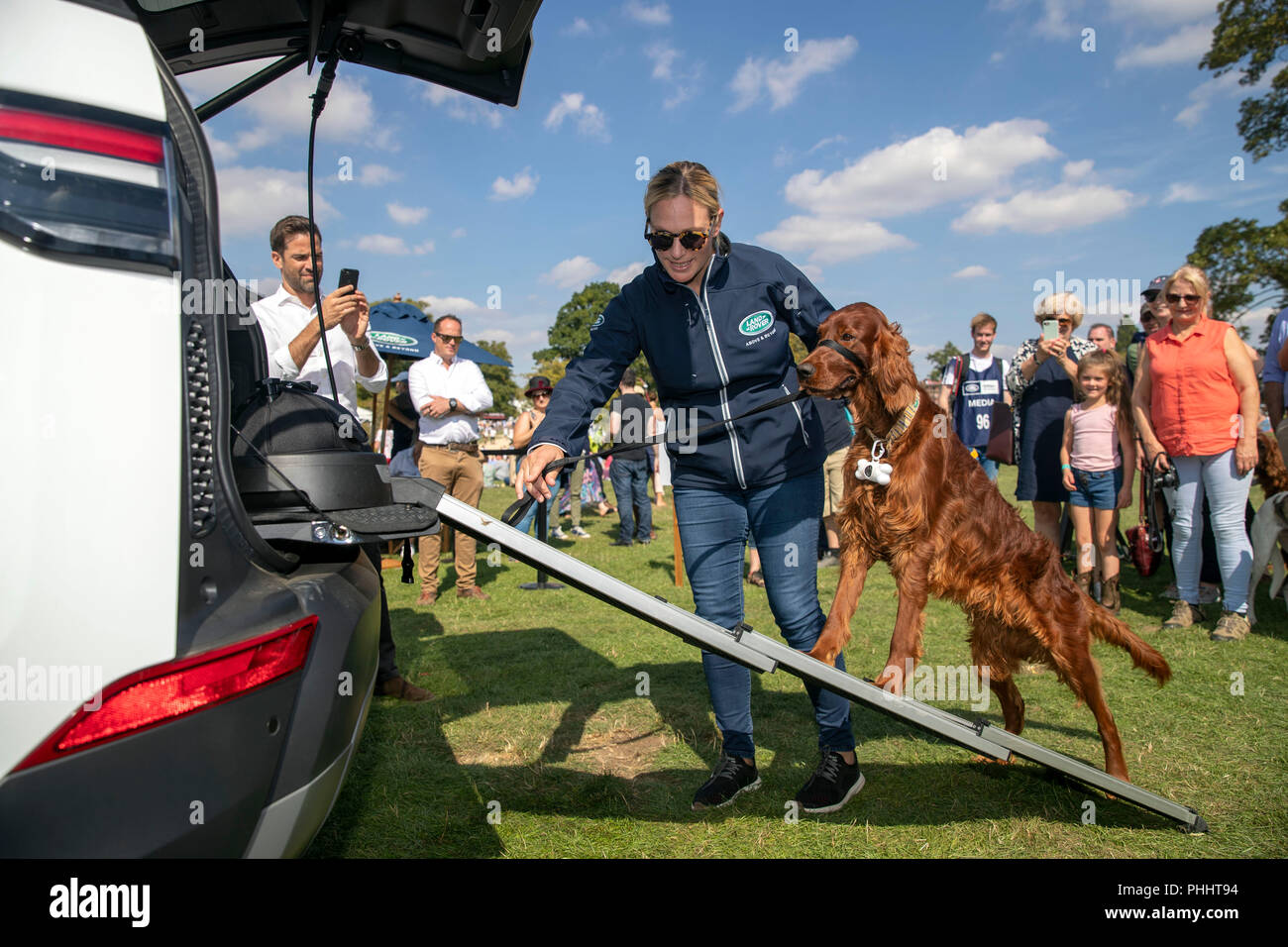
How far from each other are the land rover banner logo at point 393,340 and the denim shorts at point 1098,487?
7.79m

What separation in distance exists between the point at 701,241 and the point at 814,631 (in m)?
1.61

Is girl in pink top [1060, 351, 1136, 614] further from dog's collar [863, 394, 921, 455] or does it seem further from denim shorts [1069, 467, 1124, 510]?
dog's collar [863, 394, 921, 455]

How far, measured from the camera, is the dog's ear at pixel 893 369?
2.87 metres

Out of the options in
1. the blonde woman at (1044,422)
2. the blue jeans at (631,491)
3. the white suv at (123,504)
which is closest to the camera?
the white suv at (123,504)

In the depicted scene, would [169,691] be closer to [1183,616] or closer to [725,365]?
[725,365]

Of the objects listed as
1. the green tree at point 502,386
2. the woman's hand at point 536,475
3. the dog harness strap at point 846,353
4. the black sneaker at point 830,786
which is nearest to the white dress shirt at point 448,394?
the woman's hand at point 536,475

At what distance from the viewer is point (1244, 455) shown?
16.9ft

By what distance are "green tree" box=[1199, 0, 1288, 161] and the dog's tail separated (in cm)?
2352

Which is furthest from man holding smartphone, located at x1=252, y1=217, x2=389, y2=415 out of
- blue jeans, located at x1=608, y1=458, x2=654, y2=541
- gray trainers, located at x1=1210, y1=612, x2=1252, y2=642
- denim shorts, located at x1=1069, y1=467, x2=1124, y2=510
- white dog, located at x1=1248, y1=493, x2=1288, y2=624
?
blue jeans, located at x1=608, y1=458, x2=654, y2=541

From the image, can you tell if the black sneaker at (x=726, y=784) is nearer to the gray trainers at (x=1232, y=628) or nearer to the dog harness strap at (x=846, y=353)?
the dog harness strap at (x=846, y=353)

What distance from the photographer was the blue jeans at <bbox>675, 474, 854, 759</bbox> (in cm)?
304

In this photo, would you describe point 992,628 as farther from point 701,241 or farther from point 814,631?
point 701,241

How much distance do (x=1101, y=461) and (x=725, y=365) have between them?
464cm

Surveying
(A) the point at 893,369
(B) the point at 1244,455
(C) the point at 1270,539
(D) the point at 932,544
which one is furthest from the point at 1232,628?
(A) the point at 893,369
